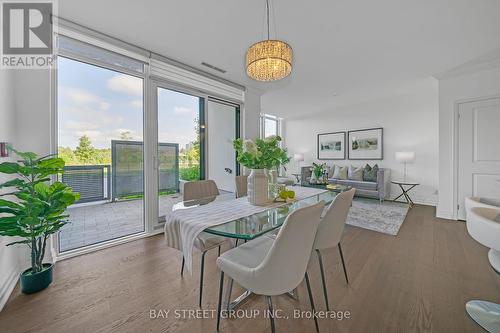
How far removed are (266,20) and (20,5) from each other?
95.3 inches

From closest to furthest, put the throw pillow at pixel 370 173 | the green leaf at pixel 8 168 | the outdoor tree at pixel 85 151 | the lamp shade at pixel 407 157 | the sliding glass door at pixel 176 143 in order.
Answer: the green leaf at pixel 8 168
the outdoor tree at pixel 85 151
the sliding glass door at pixel 176 143
the lamp shade at pixel 407 157
the throw pillow at pixel 370 173

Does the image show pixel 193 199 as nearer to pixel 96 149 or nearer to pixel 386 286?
pixel 96 149

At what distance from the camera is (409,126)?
5.03 metres

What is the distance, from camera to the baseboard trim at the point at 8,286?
155 cm

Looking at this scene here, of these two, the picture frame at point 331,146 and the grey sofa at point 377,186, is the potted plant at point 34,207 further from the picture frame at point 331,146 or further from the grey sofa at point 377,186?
the picture frame at point 331,146

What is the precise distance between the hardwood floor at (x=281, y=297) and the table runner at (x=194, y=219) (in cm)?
50

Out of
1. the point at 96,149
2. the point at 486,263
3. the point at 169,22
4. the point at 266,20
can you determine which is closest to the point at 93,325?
the point at 96,149

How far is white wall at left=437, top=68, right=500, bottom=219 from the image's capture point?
133 inches

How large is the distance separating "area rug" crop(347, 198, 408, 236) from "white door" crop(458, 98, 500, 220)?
993 millimetres

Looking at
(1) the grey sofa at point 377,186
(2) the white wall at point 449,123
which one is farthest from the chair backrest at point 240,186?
(2) the white wall at point 449,123

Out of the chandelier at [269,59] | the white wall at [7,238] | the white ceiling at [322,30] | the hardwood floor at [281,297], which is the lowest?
the hardwood floor at [281,297]

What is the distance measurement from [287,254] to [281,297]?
91 cm

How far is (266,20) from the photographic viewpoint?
2225 mm

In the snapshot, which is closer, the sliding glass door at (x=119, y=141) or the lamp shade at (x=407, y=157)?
the sliding glass door at (x=119, y=141)
